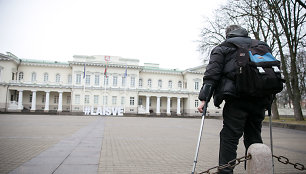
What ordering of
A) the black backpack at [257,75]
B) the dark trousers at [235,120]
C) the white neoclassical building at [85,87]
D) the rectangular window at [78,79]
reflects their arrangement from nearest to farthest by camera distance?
1. the black backpack at [257,75]
2. the dark trousers at [235,120]
3. the white neoclassical building at [85,87]
4. the rectangular window at [78,79]

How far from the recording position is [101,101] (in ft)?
148

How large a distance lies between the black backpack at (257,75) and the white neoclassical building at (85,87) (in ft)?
130

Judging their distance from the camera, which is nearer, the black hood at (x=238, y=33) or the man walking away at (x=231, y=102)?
the man walking away at (x=231, y=102)

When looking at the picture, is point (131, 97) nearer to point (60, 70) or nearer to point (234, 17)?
point (60, 70)

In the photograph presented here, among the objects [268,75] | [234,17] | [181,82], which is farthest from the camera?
[181,82]

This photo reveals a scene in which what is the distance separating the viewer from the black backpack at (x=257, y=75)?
100 inches

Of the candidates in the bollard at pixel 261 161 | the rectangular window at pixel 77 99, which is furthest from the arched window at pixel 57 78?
the bollard at pixel 261 161

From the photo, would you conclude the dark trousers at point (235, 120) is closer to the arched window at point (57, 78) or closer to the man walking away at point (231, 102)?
the man walking away at point (231, 102)

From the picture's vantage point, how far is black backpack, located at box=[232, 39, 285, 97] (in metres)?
2.54

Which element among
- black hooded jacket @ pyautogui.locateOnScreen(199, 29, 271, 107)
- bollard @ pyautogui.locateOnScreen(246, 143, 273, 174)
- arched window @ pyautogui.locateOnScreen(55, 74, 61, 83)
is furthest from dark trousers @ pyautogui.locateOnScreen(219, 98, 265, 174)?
arched window @ pyautogui.locateOnScreen(55, 74, 61, 83)

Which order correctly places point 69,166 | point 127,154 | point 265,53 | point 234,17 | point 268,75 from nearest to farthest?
point 268,75 → point 265,53 → point 69,166 → point 127,154 → point 234,17

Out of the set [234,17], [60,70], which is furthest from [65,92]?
[234,17]

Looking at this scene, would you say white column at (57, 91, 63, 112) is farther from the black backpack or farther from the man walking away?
the black backpack

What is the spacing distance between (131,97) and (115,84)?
4501mm
